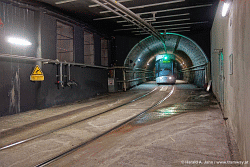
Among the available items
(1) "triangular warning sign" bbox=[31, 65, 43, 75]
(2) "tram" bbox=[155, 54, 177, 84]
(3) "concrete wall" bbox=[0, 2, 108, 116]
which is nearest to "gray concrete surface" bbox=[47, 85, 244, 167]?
(1) "triangular warning sign" bbox=[31, 65, 43, 75]

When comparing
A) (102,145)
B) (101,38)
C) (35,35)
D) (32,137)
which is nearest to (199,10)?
(101,38)

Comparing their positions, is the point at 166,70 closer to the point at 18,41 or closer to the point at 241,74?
the point at 18,41

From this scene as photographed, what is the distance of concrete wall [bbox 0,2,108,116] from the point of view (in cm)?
844

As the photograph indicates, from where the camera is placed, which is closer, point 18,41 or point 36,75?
point 18,41

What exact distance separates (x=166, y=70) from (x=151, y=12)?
39.3 feet

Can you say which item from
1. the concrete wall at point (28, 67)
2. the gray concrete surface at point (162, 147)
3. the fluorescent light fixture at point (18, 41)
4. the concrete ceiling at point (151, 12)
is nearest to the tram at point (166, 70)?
the concrete ceiling at point (151, 12)

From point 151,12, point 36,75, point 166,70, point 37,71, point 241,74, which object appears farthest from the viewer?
point 166,70

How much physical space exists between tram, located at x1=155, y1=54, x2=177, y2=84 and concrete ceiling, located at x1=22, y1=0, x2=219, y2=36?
6.84 meters

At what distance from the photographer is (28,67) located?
9.59 m

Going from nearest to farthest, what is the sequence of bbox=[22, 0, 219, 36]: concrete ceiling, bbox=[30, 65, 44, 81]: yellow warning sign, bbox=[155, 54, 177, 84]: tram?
1. bbox=[30, 65, 44, 81]: yellow warning sign
2. bbox=[22, 0, 219, 36]: concrete ceiling
3. bbox=[155, 54, 177, 84]: tram

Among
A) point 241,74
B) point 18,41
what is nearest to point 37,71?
point 18,41

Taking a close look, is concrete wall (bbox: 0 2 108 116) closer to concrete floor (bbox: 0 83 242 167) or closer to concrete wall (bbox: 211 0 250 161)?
concrete floor (bbox: 0 83 242 167)

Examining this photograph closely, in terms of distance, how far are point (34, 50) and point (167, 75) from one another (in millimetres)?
15971

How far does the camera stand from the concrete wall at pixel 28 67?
8.44 m
